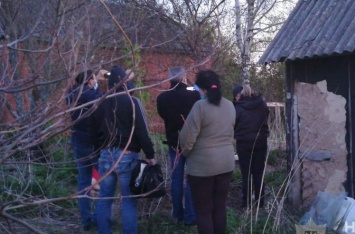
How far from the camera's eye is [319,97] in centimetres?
729

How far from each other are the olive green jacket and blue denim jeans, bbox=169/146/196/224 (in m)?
1.05

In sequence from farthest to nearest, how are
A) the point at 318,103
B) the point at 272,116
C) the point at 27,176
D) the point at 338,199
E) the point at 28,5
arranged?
the point at 272,116
the point at 28,5
the point at 27,176
the point at 318,103
the point at 338,199

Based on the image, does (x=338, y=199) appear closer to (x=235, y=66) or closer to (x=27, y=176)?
(x=27, y=176)

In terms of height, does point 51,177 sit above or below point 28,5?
below

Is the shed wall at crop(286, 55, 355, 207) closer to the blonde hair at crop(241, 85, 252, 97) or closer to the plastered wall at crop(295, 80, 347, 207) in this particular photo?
the plastered wall at crop(295, 80, 347, 207)

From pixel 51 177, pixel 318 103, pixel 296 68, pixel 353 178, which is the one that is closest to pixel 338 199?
pixel 353 178

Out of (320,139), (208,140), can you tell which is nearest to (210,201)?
(208,140)

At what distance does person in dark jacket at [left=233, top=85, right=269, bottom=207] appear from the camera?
7.55 m

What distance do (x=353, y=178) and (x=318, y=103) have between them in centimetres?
98

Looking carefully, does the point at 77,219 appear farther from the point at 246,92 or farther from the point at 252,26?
the point at 252,26

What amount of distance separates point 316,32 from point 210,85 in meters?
2.30

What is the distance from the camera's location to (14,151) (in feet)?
8.87

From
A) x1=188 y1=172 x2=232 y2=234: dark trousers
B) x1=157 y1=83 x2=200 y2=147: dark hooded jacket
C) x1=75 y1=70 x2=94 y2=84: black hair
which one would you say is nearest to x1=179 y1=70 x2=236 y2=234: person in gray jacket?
x1=188 y1=172 x2=232 y2=234: dark trousers

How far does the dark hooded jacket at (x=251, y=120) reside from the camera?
24.8 ft
